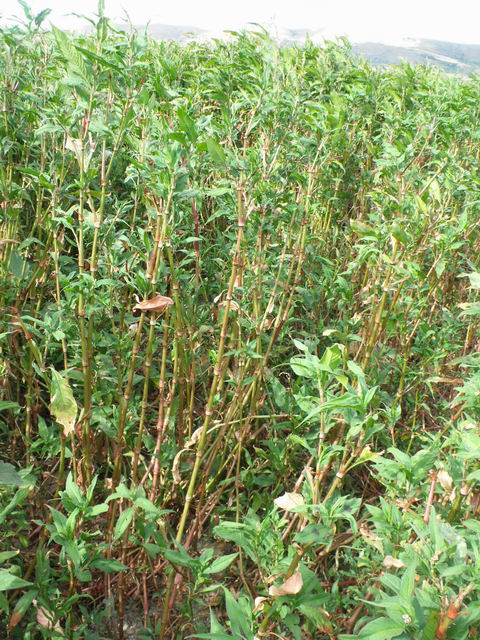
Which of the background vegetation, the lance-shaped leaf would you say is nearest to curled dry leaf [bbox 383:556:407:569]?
the background vegetation

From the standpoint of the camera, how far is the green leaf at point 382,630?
1116 mm

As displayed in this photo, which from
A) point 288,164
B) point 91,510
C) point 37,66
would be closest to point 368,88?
point 288,164

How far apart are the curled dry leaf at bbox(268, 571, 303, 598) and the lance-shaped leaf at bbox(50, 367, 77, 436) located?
775 mm

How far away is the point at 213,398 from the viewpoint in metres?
1.77

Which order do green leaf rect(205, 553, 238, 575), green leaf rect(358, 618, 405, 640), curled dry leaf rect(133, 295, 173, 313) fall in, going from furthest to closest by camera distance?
curled dry leaf rect(133, 295, 173, 313)
green leaf rect(205, 553, 238, 575)
green leaf rect(358, 618, 405, 640)

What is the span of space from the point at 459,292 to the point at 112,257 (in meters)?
2.32

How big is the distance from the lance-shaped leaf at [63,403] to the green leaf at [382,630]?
1.02 meters

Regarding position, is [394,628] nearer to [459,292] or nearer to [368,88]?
[459,292]

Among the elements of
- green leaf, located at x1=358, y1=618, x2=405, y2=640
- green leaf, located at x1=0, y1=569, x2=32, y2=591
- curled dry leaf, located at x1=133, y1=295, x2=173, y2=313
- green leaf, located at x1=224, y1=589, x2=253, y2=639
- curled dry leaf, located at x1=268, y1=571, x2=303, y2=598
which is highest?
curled dry leaf, located at x1=133, y1=295, x2=173, y2=313

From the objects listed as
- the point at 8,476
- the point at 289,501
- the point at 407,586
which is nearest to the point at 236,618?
the point at 289,501

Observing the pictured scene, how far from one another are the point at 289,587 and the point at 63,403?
836mm

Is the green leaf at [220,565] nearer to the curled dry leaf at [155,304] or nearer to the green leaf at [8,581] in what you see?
the green leaf at [8,581]

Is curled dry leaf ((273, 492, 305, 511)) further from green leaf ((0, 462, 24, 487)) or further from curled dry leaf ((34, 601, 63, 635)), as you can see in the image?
curled dry leaf ((34, 601, 63, 635))

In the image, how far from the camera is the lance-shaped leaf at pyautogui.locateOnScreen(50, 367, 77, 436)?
1.79 meters
